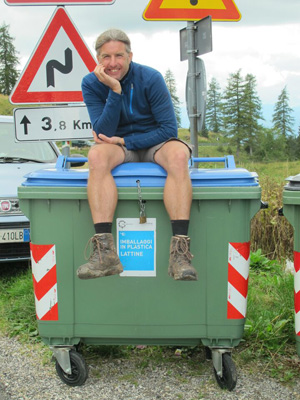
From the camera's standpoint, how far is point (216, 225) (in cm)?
294

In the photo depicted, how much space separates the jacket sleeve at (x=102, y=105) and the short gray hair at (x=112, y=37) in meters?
0.23

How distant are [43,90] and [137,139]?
1.46 metres

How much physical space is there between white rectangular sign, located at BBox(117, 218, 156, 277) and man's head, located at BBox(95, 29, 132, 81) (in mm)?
1030

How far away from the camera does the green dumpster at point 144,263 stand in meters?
2.93

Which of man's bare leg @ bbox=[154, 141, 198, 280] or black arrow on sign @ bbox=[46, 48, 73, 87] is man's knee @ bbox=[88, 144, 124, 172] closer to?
man's bare leg @ bbox=[154, 141, 198, 280]

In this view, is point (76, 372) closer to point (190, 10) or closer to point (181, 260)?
→ point (181, 260)

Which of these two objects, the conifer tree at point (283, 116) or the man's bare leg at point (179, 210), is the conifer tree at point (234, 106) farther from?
the man's bare leg at point (179, 210)

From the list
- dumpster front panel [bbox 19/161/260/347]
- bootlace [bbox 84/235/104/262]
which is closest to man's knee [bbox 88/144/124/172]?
dumpster front panel [bbox 19/161/260/347]

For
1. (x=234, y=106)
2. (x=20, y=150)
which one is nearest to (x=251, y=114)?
(x=234, y=106)

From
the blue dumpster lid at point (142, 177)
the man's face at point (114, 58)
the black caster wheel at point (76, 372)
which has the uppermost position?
the man's face at point (114, 58)

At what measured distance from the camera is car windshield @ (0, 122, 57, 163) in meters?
6.21

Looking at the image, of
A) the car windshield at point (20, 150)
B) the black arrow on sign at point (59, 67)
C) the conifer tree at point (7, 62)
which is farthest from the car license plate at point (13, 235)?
the conifer tree at point (7, 62)

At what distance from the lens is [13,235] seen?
510 cm

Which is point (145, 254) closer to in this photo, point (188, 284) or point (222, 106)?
point (188, 284)
